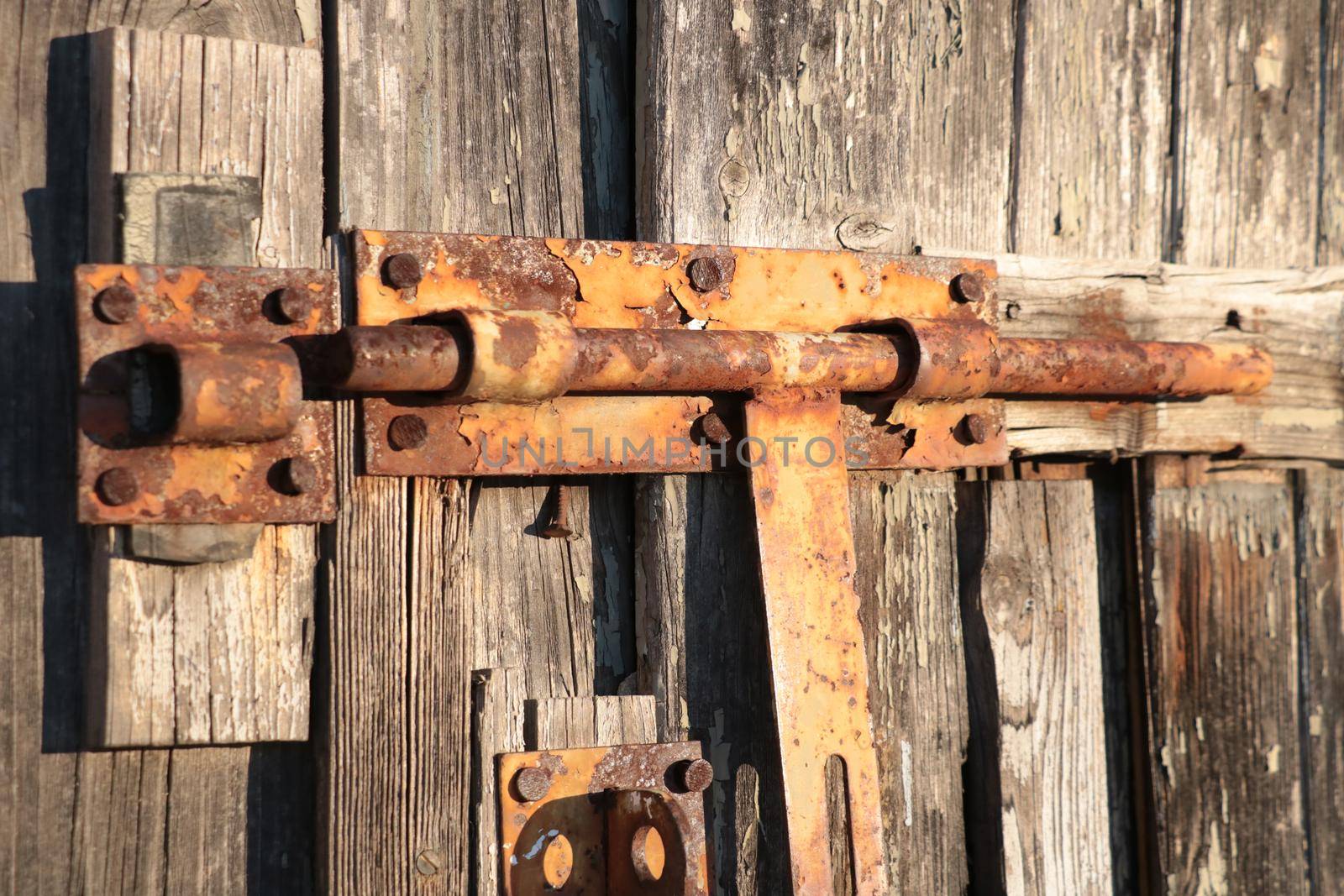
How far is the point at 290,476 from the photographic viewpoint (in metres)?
1.01

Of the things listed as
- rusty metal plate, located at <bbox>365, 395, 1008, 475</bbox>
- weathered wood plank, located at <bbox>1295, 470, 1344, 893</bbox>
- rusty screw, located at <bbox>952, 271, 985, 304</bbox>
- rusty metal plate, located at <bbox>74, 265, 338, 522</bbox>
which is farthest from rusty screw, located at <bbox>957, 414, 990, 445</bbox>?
rusty metal plate, located at <bbox>74, 265, 338, 522</bbox>

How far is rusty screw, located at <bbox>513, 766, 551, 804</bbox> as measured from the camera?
1.08m

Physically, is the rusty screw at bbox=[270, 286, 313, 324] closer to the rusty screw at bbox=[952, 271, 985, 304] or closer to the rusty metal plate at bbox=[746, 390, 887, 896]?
the rusty metal plate at bbox=[746, 390, 887, 896]

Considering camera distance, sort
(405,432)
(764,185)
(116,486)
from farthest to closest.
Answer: (764,185) < (405,432) < (116,486)

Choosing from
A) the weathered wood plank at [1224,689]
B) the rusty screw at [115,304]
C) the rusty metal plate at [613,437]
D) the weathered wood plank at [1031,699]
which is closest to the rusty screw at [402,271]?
the rusty metal plate at [613,437]

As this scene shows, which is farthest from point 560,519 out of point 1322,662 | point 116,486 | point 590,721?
point 1322,662

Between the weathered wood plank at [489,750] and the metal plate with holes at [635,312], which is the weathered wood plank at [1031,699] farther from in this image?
the weathered wood plank at [489,750]

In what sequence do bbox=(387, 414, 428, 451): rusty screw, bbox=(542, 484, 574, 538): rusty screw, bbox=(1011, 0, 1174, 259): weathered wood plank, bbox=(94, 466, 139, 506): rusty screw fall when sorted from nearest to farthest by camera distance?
bbox=(94, 466, 139, 506): rusty screw → bbox=(387, 414, 428, 451): rusty screw → bbox=(542, 484, 574, 538): rusty screw → bbox=(1011, 0, 1174, 259): weathered wood plank

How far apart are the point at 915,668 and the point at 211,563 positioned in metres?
0.78

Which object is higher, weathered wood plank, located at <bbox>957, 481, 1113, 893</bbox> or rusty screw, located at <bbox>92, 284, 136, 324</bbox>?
rusty screw, located at <bbox>92, 284, 136, 324</bbox>

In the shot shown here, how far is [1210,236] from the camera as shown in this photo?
1.49 metres

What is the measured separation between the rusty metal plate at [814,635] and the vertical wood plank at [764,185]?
0.15 ft

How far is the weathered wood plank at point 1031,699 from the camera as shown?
132cm

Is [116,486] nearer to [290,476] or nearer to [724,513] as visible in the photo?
[290,476]
